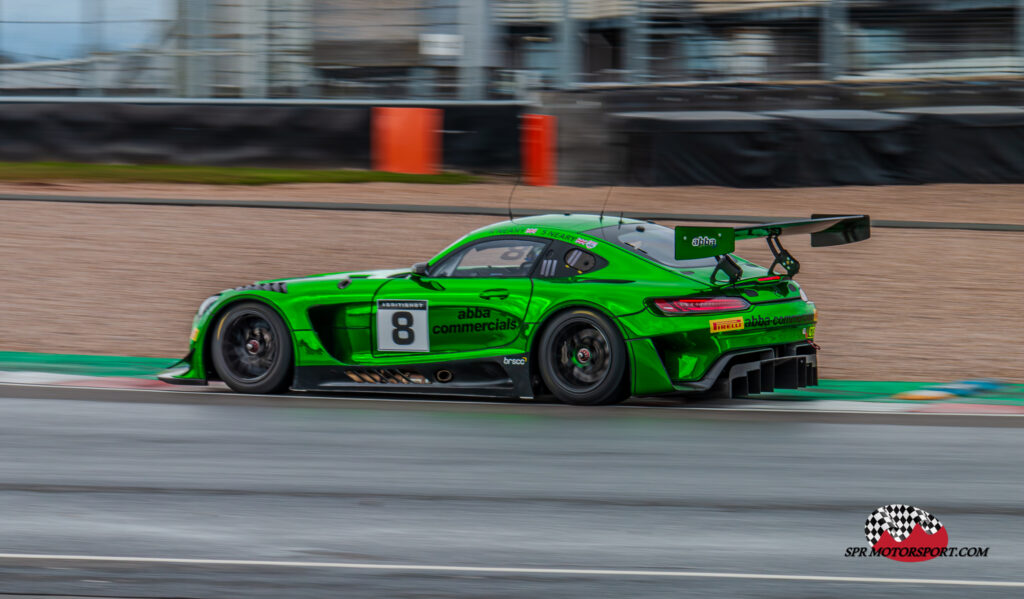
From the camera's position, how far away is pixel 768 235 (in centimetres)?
845

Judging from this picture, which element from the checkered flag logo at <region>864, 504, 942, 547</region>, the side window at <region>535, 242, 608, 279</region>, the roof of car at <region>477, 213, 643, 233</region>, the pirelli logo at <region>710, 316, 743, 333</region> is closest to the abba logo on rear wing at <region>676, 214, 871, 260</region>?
A: the pirelli logo at <region>710, 316, 743, 333</region>

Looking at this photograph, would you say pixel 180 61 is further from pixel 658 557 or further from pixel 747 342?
pixel 658 557

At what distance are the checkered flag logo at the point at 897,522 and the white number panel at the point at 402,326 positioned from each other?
370 cm

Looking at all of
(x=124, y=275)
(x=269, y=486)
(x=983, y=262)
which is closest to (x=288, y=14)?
(x=124, y=275)

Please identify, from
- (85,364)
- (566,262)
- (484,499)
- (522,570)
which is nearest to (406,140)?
(85,364)

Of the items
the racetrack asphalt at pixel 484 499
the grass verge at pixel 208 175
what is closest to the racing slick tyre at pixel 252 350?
the racetrack asphalt at pixel 484 499

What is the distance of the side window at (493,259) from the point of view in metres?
8.70

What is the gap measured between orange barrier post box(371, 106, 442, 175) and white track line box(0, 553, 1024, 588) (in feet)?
48.5

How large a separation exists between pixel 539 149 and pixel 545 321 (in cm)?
1106

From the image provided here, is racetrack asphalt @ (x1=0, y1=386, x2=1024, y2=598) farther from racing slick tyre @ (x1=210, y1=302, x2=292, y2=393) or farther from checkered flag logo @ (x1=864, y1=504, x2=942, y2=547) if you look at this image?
racing slick tyre @ (x1=210, y1=302, x2=292, y2=393)

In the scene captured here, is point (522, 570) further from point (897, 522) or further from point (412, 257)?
point (412, 257)

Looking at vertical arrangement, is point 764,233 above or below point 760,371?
above

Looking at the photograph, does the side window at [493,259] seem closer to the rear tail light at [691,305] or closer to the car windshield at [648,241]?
the car windshield at [648,241]

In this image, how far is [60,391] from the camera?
921 centimetres
